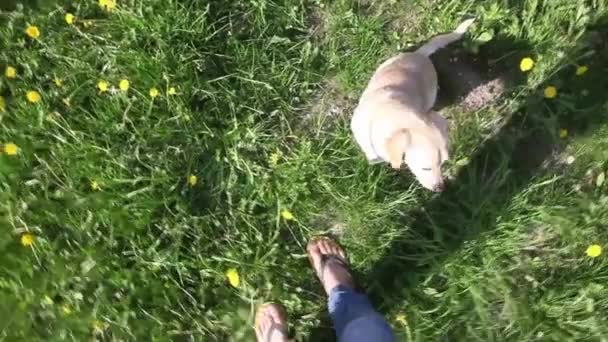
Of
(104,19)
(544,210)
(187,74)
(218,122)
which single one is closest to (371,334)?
(544,210)

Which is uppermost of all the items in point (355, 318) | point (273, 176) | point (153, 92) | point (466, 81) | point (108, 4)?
point (108, 4)

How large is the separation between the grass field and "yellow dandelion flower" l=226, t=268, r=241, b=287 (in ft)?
Result: 0.04

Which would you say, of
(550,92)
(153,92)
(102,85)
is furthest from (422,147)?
(102,85)

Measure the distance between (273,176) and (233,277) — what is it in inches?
15.6

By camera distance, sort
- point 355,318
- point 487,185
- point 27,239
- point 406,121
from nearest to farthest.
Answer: point 406,121
point 355,318
point 27,239
point 487,185

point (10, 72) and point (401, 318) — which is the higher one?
point (10, 72)

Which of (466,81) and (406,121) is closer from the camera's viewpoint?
(406,121)

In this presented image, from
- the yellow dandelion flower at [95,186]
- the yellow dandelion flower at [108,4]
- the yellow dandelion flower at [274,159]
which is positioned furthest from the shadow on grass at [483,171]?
the yellow dandelion flower at [108,4]

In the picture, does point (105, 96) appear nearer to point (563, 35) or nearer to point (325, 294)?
point (325, 294)

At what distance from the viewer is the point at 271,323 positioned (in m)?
2.41

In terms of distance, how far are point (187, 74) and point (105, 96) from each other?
0.31 metres

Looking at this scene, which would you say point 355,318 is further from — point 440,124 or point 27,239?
point 27,239

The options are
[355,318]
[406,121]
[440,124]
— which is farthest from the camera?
[355,318]

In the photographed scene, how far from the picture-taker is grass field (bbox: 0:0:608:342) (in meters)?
2.43
